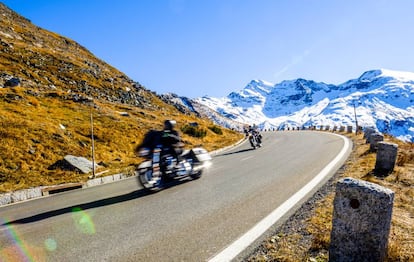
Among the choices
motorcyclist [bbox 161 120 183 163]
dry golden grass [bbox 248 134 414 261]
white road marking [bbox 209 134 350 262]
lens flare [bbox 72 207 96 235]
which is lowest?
lens flare [bbox 72 207 96 235]

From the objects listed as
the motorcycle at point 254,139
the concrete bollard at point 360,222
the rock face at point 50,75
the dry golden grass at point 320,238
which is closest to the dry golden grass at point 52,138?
the rock face at point 50,75

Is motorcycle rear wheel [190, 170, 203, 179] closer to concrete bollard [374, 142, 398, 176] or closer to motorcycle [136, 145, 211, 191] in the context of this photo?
motorcycle [136, 145, 211, 191]

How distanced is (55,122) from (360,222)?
71.5ft

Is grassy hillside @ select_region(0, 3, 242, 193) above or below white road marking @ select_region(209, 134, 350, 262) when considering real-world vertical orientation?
above

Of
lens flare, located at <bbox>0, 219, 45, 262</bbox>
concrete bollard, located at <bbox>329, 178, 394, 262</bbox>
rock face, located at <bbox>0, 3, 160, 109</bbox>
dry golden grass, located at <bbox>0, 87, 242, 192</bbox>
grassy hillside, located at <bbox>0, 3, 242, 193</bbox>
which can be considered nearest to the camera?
concrete bollard, located at <bbox>329, 178, 394, 262</bbox>

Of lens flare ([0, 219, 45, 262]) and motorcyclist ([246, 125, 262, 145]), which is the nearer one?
lens flare ([0, 219, 45, 262])

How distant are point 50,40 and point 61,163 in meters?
60.3

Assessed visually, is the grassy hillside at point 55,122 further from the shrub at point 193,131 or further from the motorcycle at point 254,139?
the motorcycle at point 254,139

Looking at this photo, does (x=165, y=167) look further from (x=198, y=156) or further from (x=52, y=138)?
(x=52, y=138)

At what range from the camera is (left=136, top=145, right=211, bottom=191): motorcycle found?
28.2 ft

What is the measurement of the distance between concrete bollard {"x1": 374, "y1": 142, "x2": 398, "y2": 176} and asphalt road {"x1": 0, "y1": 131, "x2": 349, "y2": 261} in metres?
1.77

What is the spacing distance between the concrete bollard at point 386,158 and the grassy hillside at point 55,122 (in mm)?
9911

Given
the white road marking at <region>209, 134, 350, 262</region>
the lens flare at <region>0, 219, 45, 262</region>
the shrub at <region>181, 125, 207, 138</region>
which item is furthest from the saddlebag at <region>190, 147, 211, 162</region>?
the shrub at <region>181, 125, 207, 138</region>

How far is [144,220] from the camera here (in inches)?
227
